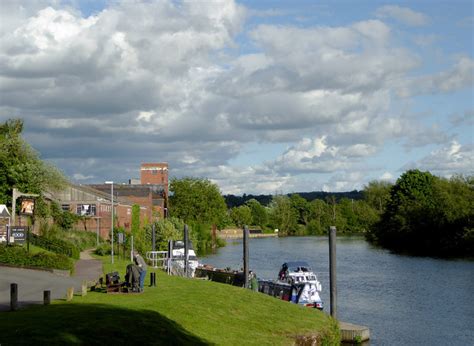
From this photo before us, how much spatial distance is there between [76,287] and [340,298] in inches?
877

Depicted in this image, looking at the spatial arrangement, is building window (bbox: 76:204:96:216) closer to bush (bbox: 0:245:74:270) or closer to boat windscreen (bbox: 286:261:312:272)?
boat windscreen (bbox: 286:261:312:272)

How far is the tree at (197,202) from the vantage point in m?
139

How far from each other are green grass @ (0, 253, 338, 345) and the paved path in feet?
7.64

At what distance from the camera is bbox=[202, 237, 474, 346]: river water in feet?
123

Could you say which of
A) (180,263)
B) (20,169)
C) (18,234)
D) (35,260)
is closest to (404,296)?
(180,263)

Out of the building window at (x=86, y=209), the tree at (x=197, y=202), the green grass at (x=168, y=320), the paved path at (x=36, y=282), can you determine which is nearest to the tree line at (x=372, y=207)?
the tree at (x=197, y=202)

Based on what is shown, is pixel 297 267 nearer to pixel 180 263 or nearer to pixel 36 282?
pixel 180 263

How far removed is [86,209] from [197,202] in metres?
45.0

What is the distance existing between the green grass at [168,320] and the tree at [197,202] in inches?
4166

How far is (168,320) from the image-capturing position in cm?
2350

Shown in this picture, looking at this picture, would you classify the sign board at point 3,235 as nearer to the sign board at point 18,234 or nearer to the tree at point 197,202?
the sign board at point 18,234

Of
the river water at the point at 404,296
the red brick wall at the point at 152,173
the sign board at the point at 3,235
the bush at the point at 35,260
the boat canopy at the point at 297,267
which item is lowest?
the river water at the point at 404,296

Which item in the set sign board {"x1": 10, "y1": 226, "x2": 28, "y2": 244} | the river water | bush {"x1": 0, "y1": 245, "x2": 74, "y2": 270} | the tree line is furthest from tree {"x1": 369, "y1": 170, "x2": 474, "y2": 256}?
bush {"x1": 0, "y1": 245, "x2": 74, "y2": 270}

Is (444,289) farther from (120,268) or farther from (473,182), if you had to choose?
(473,182)
